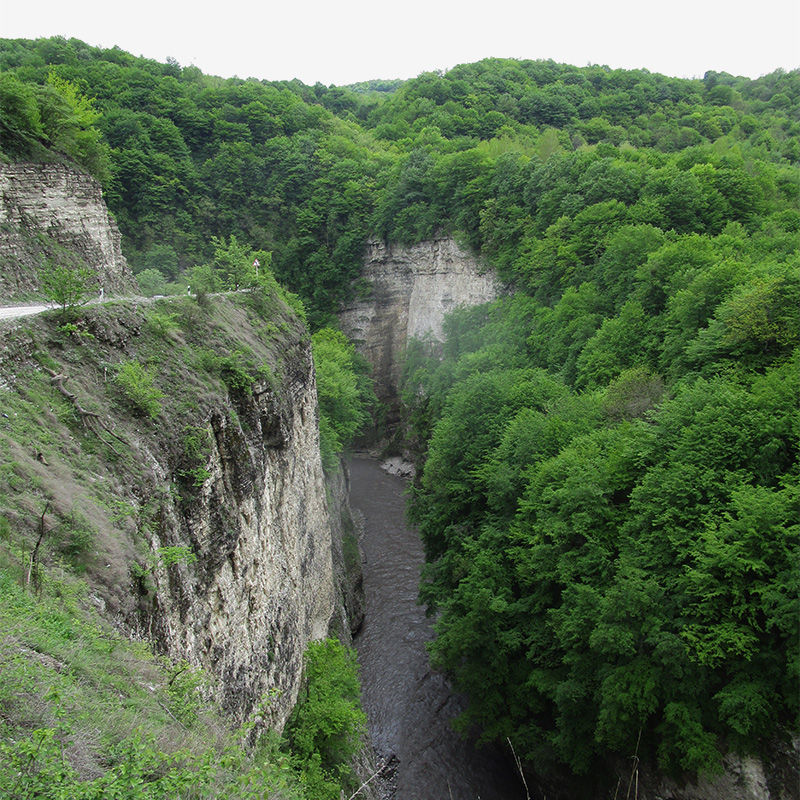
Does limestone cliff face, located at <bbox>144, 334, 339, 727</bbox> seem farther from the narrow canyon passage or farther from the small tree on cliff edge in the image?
the narrow canyon passage

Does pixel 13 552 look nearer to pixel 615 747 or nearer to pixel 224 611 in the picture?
pixel 224 611

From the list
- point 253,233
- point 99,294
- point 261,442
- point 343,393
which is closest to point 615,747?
point 261,442

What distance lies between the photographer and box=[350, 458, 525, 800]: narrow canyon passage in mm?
20047

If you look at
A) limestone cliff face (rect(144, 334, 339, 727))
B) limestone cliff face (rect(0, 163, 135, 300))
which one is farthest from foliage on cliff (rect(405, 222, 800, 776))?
limestone cliff face (rect(0, 163, 135, 300))

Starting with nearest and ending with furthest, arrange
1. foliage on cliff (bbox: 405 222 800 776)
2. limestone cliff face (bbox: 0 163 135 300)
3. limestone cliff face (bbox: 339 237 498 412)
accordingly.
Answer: foliage on cliff (bbox: 405 222 800 776)
limestone cliff face (bbox: 0 163 135 300)
limestone cliff face (bbox: 339 237 498 412)

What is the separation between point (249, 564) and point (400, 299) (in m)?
45.3

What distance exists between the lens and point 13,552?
678cm

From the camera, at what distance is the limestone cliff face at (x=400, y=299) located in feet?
166

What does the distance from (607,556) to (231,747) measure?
46.5ft

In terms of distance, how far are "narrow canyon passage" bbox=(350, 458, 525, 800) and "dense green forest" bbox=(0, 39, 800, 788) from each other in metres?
2.43

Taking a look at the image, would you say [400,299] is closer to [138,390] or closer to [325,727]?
[325,727]

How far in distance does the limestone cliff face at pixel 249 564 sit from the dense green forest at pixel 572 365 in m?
7.29

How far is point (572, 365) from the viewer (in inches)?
1230

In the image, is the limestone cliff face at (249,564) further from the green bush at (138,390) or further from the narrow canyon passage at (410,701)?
the narrow canyon passage at (410,701)
